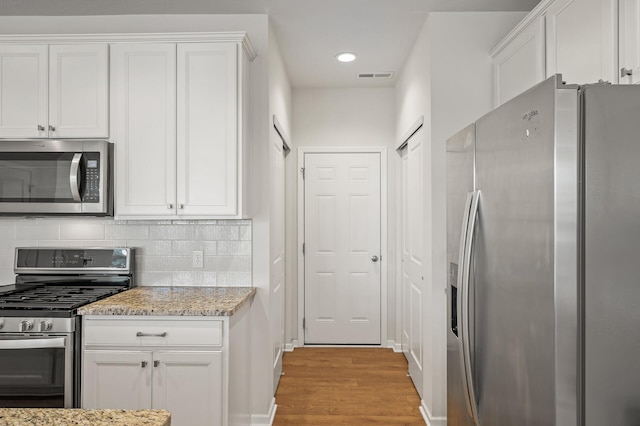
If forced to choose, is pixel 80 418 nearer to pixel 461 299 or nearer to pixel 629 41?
pixel 461 299

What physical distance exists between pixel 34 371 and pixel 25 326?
23 cm

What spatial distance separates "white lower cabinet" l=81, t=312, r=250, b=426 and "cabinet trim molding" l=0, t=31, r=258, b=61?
5.34 ft

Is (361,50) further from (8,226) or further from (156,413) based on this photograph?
(156,413)

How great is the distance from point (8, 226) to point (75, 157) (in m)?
0.89

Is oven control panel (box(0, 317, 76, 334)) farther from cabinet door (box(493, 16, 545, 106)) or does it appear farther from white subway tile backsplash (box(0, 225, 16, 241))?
cabinet door (box(493, 16, 545, 106))

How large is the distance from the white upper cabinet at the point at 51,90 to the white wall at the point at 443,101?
210 centimetres

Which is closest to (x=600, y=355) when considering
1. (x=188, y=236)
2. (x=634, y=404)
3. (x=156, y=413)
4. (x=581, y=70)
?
(x=634, y=404)

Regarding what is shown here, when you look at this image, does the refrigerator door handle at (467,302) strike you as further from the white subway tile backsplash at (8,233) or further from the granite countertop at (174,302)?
the white subway tile backsplash at (8,233)

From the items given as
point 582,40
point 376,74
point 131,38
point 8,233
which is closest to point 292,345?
point 8,233

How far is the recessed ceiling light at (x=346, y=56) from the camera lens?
3.74 meters

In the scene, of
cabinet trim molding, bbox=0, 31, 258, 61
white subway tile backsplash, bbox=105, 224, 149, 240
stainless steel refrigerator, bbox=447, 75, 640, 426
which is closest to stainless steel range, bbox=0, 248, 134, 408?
white subway tile backsplash, bbox=105, 224, 149, 240

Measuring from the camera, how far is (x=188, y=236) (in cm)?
299

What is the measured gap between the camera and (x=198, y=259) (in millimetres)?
2965

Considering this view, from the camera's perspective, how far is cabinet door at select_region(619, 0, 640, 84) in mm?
1607
